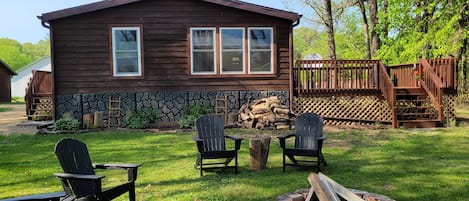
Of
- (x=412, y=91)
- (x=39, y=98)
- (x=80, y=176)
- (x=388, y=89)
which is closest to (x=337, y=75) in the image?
(x=388, y=89)

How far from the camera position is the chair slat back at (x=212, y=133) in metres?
5.69

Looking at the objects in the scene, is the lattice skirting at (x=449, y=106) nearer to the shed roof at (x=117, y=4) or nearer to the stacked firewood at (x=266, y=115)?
the stacked firewood at (x=266, y=115)

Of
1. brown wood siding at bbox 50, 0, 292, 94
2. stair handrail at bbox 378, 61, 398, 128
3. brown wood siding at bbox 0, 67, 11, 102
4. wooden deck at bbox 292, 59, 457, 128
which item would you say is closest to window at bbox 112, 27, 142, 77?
brown wood siding at bbox 50, 0, 292, 94

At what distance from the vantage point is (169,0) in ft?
36.8

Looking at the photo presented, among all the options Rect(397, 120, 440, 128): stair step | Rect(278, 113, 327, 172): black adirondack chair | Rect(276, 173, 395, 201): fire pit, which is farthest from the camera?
Rect(397, 120, 440, 128): stair step

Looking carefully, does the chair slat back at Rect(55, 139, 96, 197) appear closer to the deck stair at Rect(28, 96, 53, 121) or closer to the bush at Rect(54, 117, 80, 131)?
the bush at Rect(54, 117, 80, 131)

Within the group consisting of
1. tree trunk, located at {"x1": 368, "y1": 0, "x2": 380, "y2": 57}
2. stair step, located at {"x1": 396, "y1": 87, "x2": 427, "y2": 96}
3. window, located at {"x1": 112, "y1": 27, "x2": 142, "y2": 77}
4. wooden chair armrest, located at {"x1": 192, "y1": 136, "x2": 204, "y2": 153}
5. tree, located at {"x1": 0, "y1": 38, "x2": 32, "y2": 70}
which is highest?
tree, located at {"x1": 0, "y1": 38, "x2": 32, "y2": 70}

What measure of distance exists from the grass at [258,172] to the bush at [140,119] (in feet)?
5.44

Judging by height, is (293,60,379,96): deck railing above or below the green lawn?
above

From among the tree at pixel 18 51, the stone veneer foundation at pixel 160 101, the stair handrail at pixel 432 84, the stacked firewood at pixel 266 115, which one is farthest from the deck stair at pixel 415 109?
the tree at pixel 18 51

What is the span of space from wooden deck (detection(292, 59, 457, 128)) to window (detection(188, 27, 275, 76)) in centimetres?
115

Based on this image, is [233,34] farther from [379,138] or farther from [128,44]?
[379,138]

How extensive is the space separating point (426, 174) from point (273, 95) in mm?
6598

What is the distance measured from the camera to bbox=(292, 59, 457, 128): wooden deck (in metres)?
10.6
